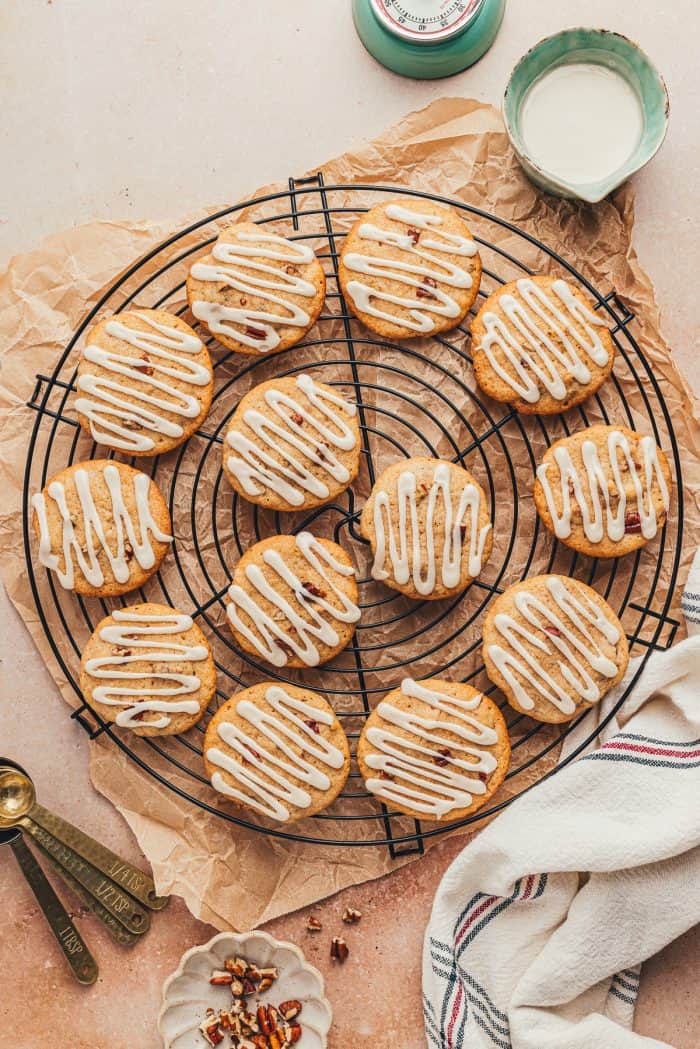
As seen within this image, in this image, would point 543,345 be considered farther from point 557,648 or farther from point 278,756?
point 278,756

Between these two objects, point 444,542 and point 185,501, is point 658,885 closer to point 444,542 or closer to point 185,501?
point 444,542

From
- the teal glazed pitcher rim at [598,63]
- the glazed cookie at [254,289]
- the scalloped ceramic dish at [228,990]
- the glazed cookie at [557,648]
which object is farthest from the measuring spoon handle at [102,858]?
the teal glazed pitcher rim at [598,63]

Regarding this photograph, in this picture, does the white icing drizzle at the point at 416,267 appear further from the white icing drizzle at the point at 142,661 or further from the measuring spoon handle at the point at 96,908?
the measuring spoon handle at the point at 96,908

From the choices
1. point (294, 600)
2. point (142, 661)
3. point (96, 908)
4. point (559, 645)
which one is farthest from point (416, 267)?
point (96, 908)

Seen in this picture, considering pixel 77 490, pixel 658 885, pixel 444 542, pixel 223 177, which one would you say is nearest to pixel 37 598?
pixel 77 490

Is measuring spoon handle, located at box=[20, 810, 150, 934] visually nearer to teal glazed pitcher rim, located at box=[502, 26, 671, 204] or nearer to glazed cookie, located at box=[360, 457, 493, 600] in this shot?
glazed cookie, located at box=[360, 457, 493, 600]

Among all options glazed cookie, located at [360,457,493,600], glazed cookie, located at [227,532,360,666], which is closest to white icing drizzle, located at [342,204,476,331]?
glazed cookie, located at [360,457,493,600]
